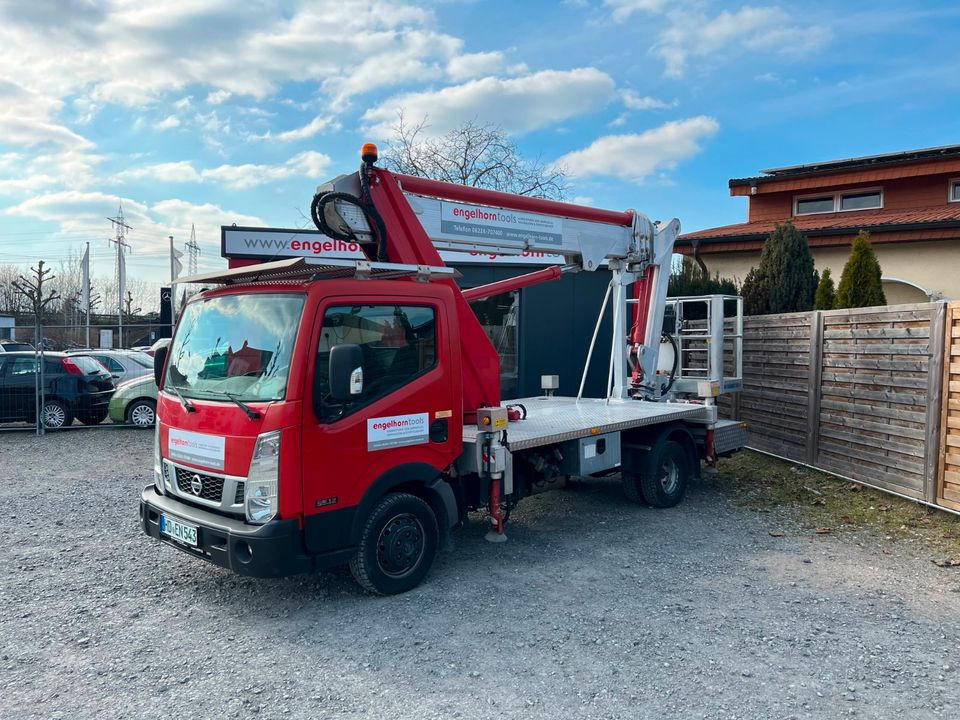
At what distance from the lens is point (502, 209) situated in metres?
6.96

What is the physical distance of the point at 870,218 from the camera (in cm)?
1822

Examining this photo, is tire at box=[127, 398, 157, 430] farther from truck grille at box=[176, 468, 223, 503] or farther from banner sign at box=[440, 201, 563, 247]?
truck grille at box=[176, 468, 223, 503]

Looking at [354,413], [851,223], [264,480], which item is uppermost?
[851,223]

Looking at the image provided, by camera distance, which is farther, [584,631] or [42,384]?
[42,384]

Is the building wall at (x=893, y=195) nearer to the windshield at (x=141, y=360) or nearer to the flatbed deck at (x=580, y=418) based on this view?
the flatbed deck at (x=580, y=418)

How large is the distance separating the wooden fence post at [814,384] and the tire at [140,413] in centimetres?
1136

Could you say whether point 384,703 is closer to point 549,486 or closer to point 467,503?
point 467,503

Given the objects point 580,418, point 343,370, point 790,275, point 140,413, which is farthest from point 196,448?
point 790,275

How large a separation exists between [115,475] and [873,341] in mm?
9601

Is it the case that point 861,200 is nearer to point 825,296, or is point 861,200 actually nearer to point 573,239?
point 825,296

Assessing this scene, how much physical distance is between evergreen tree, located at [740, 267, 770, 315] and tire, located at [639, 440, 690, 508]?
7743 mm

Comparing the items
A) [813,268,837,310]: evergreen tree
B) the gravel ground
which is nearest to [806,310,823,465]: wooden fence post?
the gravel ground

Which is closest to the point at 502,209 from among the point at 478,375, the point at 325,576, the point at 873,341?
the point at 478,375

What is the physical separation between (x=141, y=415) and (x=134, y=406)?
221mm
